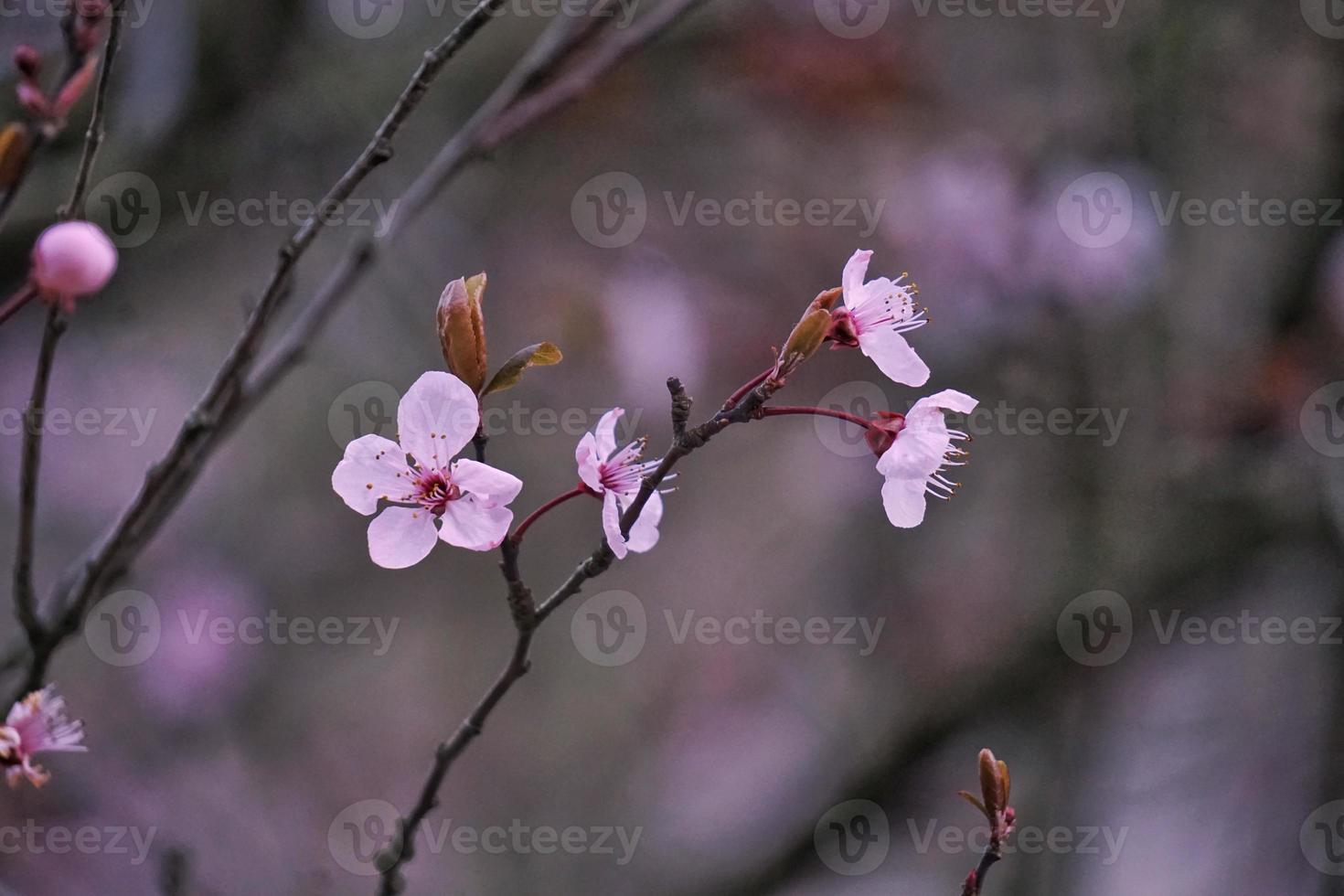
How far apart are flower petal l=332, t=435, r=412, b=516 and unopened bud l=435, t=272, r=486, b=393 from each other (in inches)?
5.5

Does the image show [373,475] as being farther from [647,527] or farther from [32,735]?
[32,735]

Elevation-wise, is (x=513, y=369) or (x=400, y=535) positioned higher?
(x=513, y=369)

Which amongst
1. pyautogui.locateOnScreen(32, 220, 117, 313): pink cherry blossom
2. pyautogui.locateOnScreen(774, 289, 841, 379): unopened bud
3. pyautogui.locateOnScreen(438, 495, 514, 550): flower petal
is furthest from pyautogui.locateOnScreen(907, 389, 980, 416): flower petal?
pyautogui.locateOnScreen(32, 220, 117, 313): pink cherry blossom

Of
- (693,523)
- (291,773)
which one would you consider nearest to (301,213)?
(291,773)

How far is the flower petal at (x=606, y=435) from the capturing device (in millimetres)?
836

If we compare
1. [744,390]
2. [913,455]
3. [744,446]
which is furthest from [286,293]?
[744,446]

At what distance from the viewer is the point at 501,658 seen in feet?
12.1

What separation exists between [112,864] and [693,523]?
2.43 meters

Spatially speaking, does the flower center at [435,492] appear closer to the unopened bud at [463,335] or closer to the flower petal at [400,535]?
the flower petal at [400,535]

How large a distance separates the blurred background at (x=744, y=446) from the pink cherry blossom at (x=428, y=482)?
0.58 metres

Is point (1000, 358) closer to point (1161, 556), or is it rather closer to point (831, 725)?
point (1161, 556)

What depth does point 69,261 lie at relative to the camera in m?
0.66

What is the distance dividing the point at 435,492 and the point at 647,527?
18 cm

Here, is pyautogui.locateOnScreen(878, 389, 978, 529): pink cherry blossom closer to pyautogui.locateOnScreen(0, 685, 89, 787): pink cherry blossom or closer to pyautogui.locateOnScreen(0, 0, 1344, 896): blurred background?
pyautogui.locateOnScreen(0, 685, 89, 787): pink cherry blossom
